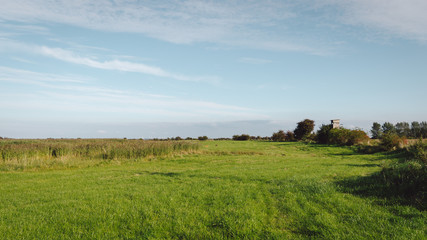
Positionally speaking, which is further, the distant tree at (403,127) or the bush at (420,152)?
the distant tree at (403,127)

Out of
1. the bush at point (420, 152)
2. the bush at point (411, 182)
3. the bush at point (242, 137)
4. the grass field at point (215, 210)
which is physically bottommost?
the grass field at point (215, 210)

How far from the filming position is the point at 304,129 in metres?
44.2

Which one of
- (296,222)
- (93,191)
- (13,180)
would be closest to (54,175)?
(13,180)

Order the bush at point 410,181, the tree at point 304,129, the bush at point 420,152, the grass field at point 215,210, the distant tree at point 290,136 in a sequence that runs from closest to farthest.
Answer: the grass field at point 215,210 → the bush at point 410,181 → the bush at point 420,152 → the tree at point 304,129 → the distant tree at point 290,136

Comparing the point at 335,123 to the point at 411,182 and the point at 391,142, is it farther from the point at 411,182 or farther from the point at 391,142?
the point at 411,182

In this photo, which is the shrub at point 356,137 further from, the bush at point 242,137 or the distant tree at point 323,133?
the bush at point 242,137

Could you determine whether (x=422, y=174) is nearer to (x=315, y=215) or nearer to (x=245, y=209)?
(x=315, y=215)

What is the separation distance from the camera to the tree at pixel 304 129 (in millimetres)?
43781

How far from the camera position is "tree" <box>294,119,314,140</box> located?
1724 inches

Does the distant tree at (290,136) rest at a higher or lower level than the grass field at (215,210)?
higher

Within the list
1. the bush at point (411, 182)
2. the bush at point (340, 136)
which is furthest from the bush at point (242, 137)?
the bush at point (411, 182)

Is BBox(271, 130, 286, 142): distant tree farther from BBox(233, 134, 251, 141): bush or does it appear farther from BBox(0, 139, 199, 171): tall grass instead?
BBox(0, 139, 199, 171): tall grass

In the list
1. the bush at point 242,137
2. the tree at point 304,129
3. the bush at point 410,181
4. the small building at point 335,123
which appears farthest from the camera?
the bush at point 242,137

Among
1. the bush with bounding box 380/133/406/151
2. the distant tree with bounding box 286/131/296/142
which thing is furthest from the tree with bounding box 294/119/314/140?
the bush with bounding box 380/133/406/151
